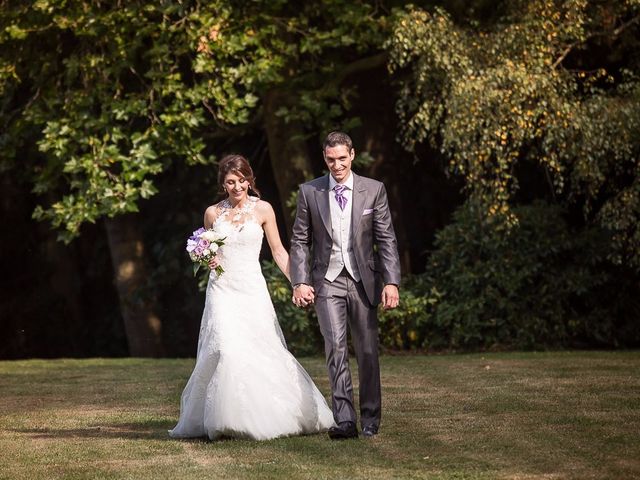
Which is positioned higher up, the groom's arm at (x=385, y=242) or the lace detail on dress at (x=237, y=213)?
the lace detail on dress at (x=237, y=213)

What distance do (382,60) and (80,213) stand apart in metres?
4.99

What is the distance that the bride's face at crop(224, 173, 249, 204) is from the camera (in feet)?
29.7

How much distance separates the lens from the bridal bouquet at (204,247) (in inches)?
→ 351

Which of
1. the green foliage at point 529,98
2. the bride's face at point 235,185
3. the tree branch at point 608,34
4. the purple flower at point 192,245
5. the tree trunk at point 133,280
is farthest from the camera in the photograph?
the tree trunk at point 133,280

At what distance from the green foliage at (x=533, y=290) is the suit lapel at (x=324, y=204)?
8537 millimetres

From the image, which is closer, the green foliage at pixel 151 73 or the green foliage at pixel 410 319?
the green foliage at pixel 151 73

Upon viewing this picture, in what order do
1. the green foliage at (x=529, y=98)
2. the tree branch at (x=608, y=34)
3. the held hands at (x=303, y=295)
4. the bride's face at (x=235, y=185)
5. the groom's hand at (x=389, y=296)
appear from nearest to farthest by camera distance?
the groom's hand at (x=389, y=296) < the held hands at (x=303, y=295) < the bride's face at (x=235, y=185) < the green foliage at (x=529, y=98) < the tree branch at (x=608, y=34)

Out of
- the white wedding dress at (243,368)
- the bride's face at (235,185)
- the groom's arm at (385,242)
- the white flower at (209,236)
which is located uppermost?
the bride's face at (235,185)

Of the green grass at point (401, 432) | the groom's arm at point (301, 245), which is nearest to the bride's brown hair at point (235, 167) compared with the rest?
the groom's arm at point (301, 245)

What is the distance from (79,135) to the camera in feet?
54.6

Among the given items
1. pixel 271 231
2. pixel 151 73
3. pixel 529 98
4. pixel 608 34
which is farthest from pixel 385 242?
pixel 151 73

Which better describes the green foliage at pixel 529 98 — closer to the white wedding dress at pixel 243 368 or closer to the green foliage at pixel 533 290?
the green foliage at pixel 533 290

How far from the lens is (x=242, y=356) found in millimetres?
8742

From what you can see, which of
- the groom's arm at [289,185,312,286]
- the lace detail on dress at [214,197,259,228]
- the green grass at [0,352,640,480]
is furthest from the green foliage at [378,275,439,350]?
the groom's arm at [289,185,312,286]
